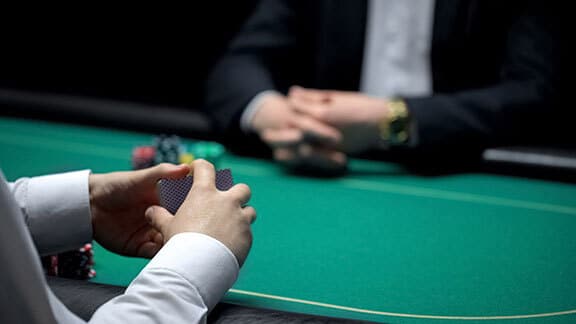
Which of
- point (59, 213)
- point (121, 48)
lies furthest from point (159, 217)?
point (121, 48)

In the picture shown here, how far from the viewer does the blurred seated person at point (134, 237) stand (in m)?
0.75

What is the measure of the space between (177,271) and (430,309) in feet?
1.48

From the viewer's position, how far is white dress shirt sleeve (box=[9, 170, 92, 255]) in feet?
3.96

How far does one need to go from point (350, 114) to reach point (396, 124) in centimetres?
15

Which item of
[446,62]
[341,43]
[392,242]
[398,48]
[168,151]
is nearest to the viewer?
[392,242]

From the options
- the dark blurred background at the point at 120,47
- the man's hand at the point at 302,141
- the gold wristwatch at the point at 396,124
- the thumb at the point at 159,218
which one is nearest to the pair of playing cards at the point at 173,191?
the thumb at the point at 159,218

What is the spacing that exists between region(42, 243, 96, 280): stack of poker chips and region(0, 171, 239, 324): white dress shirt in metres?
0.03

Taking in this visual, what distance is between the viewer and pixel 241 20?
12.7ft

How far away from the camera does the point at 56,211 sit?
1207 millimetres

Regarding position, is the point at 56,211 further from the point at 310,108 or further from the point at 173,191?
the point at 310,108

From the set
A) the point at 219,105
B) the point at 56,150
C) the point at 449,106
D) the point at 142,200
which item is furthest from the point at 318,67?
the point at 142,200

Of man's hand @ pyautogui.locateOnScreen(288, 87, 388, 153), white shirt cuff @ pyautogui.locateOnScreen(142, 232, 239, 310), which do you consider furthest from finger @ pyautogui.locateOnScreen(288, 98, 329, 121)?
white shirt cuff @ pyautogui.locateOnScreen(142, 232, 239, 310)

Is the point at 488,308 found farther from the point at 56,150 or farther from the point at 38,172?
the point at 56,150

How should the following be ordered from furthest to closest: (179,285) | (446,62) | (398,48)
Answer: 1. (398,48)
2. (446,62)
3. (179,285)
